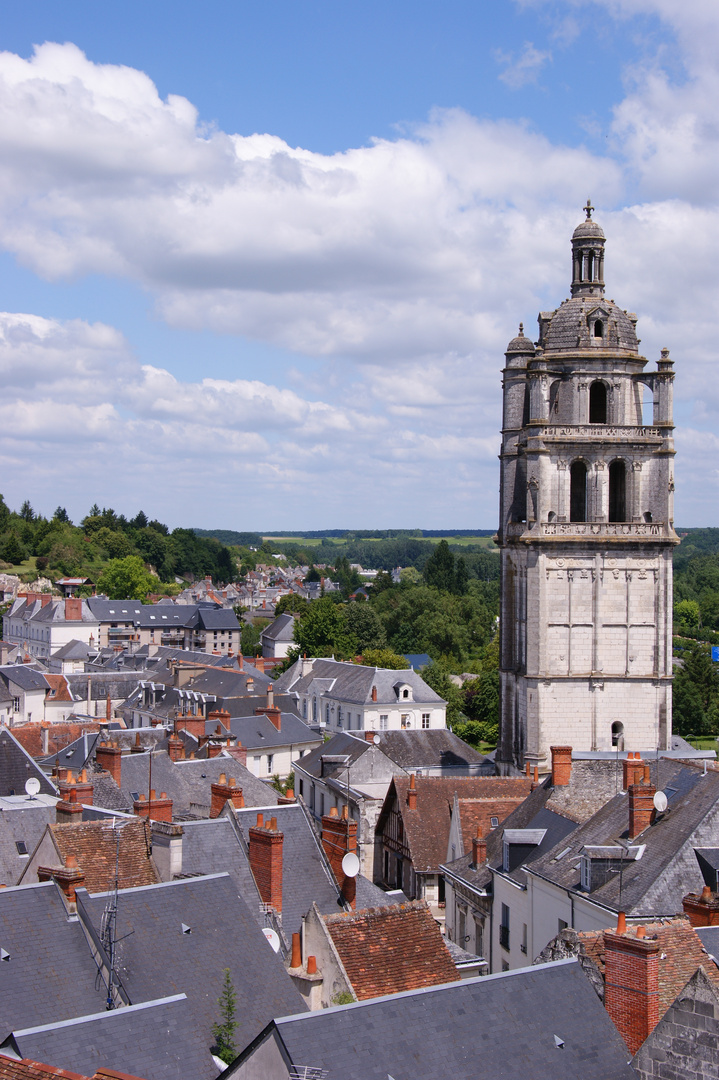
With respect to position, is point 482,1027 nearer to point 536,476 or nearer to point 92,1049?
point 92,1049

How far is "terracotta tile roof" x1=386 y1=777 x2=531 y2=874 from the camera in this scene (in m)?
37.8

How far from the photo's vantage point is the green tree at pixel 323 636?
103 meters

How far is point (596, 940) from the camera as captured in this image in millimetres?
17000

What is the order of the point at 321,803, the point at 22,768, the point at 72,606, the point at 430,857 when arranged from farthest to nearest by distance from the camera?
the point at 72,606
the point at 321,803
the point at 430,857
the point at 22,768

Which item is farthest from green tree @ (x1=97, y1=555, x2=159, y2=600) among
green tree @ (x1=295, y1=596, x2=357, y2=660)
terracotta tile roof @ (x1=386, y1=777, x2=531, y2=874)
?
terracotta tile roof @ (x1=386, y1=777, x2=531, y2=874)

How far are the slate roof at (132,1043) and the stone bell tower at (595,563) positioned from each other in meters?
25.7

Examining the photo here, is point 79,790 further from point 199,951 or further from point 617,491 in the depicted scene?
A: point 617,491

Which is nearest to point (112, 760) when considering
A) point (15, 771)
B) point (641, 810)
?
point (15, 771)

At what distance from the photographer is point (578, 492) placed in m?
41.6

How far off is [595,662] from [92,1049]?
92.9 ft

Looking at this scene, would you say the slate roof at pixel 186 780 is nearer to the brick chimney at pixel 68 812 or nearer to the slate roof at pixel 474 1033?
the brick chimney at pixel 68 812

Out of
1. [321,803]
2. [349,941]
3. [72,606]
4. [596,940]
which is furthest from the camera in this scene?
[72,606]

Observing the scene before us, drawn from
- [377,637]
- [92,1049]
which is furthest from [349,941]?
[377,637]

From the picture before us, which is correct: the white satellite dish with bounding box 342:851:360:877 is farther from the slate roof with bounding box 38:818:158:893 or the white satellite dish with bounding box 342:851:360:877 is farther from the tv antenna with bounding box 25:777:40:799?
the tv antenna with bounding box 25:777:40:799
